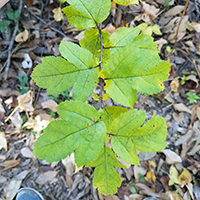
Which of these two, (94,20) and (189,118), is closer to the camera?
(94,20)

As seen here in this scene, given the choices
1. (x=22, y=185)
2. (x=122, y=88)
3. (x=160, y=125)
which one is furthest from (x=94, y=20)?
(x=22, y=185)

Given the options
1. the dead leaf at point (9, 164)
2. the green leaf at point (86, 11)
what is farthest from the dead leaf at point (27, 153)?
the green leaf at point (86, 11)

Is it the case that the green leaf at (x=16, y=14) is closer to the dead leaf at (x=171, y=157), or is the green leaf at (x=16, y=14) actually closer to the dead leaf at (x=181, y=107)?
the dead leaf at (x=181, y=107)

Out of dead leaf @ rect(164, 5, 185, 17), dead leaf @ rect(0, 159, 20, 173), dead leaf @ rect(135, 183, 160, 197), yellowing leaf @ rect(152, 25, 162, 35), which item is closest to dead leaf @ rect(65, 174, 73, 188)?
dead leaf @ rect(0, 159, 20, 173)

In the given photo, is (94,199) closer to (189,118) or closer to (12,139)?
(12,139)

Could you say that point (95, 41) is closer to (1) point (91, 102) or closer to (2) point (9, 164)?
(1) point (91, 102)

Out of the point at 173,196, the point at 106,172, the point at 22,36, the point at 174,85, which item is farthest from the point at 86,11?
the point at 173,196

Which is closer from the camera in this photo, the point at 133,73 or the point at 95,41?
the point at 133,73
